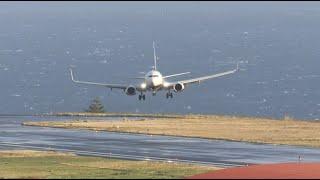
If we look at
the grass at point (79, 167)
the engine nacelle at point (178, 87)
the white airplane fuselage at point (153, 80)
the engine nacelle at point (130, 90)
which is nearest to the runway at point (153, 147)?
the grass at point (79, 167)

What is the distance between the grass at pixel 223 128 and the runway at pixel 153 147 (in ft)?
9.74

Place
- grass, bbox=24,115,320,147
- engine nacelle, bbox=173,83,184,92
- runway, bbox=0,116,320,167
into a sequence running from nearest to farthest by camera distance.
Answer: runway, bbox=0,116,320,167 → grass, bbox=24,115,320,147 → engine nacelle, bbox=173,83,184,92

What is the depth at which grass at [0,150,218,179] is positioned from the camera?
48781 millimetres

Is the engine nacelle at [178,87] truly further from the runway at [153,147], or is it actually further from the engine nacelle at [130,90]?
the runway at [153,147]

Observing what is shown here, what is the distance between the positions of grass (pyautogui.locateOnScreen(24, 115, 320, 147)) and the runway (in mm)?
2969

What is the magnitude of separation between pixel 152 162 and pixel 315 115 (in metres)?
97.6

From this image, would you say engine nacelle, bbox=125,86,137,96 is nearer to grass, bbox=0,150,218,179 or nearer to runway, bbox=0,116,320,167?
runway, bbox=0,116,320,167

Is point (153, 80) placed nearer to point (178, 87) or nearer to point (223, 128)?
point (178, 87)

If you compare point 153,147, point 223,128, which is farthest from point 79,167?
point 223,128

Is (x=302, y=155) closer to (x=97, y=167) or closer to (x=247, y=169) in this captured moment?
(x=97, y=167)

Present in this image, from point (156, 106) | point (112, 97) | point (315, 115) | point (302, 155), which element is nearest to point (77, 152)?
point (302, 155)

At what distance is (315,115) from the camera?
154250 millimetres

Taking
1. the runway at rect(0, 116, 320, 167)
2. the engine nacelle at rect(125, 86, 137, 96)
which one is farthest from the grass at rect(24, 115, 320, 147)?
the engine nacelle at rect(125, 86, 137, 96)

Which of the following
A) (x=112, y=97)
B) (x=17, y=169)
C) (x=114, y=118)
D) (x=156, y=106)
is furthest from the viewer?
(x=112, y=97)
